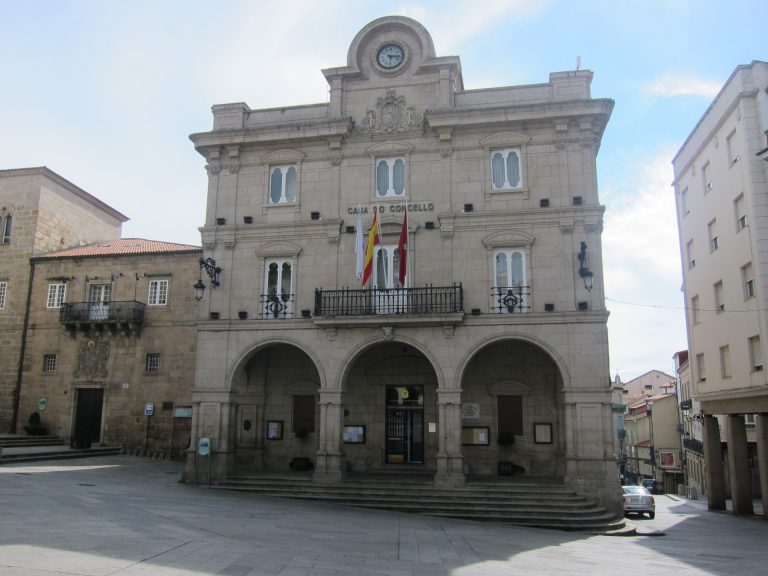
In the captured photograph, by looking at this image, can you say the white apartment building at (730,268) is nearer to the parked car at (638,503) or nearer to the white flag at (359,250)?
the parked car at (638,503)

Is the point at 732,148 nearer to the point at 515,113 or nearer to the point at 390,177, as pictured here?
the point at 515,113

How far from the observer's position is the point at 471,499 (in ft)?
57.7

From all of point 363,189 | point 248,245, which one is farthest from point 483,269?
point 248,245

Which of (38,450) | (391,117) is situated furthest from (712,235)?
(38,450)

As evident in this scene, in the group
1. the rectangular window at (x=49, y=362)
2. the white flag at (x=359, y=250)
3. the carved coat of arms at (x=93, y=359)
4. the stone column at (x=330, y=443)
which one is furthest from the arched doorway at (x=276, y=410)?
the rectangular window at (x=49, y=362)

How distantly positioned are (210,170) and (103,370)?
39.6 ft

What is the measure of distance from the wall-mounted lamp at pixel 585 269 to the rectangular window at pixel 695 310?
1108cm

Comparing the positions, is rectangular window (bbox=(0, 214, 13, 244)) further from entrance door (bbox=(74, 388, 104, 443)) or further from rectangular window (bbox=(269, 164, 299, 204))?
rectangular window (bbox=(269, 164, 299, 204))

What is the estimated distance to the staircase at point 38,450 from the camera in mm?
23031

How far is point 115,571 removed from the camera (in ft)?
27.9

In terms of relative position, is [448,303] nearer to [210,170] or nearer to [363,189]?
[363,189]

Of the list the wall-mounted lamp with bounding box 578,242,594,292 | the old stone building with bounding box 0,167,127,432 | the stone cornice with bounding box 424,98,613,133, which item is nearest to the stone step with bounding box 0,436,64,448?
the old stone building with bounding box 0,167,127,432

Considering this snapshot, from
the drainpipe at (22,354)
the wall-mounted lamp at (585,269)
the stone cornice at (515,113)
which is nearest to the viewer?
the wall-mounted lamp at (585,269)

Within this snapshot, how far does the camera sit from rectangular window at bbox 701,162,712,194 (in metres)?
26.1
